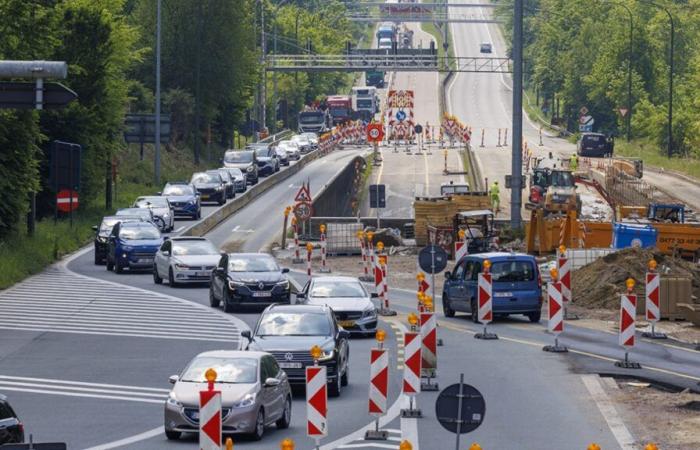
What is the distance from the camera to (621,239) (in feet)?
168

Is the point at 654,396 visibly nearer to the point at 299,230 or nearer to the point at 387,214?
the point at 299,230

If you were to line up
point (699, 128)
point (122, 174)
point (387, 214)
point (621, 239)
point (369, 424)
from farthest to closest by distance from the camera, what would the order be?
point (699, 128) < point (122, 174) < point (387, 214) < point (621, 239) < point (369, 424)

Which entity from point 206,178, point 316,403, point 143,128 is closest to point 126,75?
point 143,128

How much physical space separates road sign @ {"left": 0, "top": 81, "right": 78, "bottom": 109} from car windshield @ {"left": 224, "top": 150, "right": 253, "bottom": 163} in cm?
5745

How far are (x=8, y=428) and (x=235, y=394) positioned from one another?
444 cm

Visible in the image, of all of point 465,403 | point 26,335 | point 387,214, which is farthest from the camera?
point 387,214

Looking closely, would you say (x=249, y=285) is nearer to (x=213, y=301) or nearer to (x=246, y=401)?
(x=213, y=301)

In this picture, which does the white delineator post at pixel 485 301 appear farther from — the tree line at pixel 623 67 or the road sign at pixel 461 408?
the tree line at pixel 623 67

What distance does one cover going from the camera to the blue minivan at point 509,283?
38.0 metres

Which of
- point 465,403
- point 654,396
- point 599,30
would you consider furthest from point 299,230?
point 599,30

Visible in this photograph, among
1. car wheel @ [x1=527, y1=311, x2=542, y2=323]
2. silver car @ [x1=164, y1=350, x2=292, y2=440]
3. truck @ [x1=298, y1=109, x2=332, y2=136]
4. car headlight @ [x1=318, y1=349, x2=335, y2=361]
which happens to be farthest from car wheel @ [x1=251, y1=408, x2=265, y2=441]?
truck @ [x1=298, y1=109, x2=332, y2=136]

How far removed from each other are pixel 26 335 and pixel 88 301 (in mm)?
7603

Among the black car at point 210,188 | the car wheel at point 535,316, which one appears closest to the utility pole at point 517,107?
the car wheel at point 535,316

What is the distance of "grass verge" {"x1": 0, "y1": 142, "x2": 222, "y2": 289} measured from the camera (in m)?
51.2
